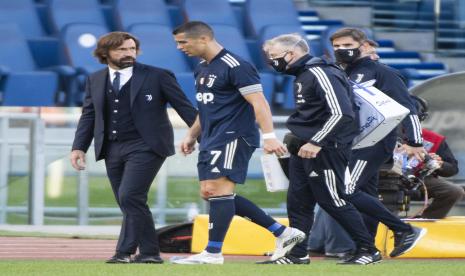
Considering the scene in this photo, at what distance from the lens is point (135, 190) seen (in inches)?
364

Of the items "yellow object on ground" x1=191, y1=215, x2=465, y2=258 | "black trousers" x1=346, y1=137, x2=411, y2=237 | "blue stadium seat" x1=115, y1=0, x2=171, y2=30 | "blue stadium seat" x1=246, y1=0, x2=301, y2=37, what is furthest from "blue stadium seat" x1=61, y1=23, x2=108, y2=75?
"black trousers" x1=346, y1=137, x2=411, y2=237

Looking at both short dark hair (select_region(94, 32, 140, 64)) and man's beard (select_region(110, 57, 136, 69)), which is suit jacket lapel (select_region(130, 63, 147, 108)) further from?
short dark hair (select_region(94, 32, 140, 64))

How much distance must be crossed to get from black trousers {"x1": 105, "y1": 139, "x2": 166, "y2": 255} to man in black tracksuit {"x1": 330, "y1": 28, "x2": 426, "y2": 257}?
1.42 m

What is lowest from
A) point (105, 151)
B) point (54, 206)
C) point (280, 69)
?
point (54, 206)

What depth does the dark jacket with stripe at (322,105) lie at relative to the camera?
8945 mm

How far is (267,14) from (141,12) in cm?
215

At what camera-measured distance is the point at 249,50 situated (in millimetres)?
20031

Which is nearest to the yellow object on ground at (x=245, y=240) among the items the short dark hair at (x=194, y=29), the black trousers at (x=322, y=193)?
the black trousers at (x=322, y=193)

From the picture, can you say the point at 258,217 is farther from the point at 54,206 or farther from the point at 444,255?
the point at 54,206

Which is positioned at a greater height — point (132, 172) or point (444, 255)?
point (132, 172)

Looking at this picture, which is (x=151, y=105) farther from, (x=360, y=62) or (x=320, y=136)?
(x=360, y=62)

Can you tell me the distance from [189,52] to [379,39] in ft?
42.4

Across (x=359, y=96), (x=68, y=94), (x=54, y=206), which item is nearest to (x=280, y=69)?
(x=359, y=96)

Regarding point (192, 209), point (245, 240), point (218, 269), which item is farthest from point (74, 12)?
point (218, 269)
